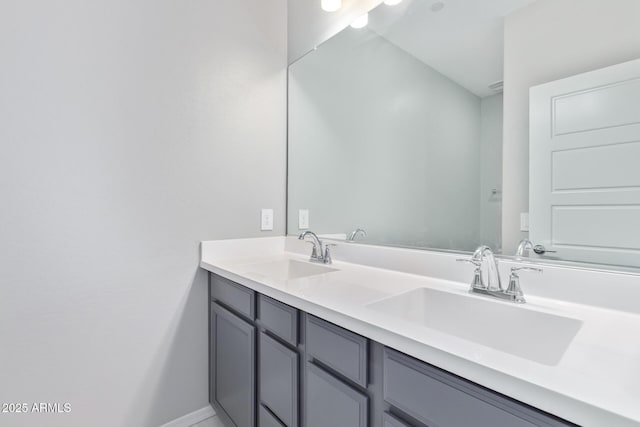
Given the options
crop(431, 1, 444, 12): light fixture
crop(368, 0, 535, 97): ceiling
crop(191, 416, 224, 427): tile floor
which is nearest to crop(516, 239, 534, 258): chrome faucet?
crop(368, 0, 535, 97): ceiling

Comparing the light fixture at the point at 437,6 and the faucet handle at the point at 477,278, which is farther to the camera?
the light fixture at the point at 437,6

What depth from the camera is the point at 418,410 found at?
656mm

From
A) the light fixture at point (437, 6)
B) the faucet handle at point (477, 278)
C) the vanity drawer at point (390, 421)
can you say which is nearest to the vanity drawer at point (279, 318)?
the vanity drawer at point (390, 421)

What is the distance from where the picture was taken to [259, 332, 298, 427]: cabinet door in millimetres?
1010

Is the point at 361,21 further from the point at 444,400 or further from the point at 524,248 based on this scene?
the point at 444,400

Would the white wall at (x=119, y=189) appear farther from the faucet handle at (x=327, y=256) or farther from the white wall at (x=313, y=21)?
the faucet handle at (x=327, y=256)

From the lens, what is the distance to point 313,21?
1.78 meters

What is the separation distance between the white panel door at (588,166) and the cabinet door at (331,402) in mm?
745

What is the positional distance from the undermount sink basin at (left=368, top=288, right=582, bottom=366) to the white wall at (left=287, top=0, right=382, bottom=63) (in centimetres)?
139

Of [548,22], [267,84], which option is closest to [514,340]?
[548,22]

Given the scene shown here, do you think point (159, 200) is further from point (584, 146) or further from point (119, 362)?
point (584, 146)

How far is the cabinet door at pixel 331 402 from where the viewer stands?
0.78 metres

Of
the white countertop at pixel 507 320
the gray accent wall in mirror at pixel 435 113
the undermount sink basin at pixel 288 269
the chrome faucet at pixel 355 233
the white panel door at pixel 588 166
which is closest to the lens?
the white countertop at pixel 507 320

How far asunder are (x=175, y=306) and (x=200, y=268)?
21 centimetres
